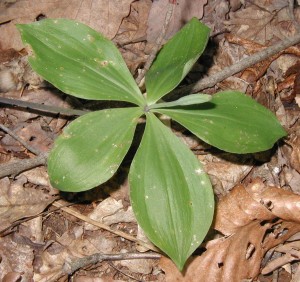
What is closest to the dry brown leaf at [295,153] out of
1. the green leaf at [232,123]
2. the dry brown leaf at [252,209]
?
the dry brown leaf at [252,209]

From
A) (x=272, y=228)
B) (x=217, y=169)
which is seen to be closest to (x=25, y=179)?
A: (x=217, y=169)

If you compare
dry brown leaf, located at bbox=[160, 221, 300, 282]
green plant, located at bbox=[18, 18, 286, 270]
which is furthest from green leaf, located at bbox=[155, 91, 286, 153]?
dry brown leaf, located at bbox=[160, 221, 300, 282]

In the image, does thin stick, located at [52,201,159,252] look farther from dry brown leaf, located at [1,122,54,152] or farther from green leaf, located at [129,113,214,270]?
green leaf, located at [129,113,214,270]

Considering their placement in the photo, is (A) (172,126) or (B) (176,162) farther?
(A) (172,126)

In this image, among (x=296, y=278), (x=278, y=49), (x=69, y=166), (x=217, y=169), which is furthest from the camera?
(x=278, y=49)

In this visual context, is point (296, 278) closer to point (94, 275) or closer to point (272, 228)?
point (272, 228)

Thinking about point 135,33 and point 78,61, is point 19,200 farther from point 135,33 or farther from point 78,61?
point 135,33

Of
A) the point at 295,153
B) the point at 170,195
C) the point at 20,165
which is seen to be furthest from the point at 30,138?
the point at 295,153
